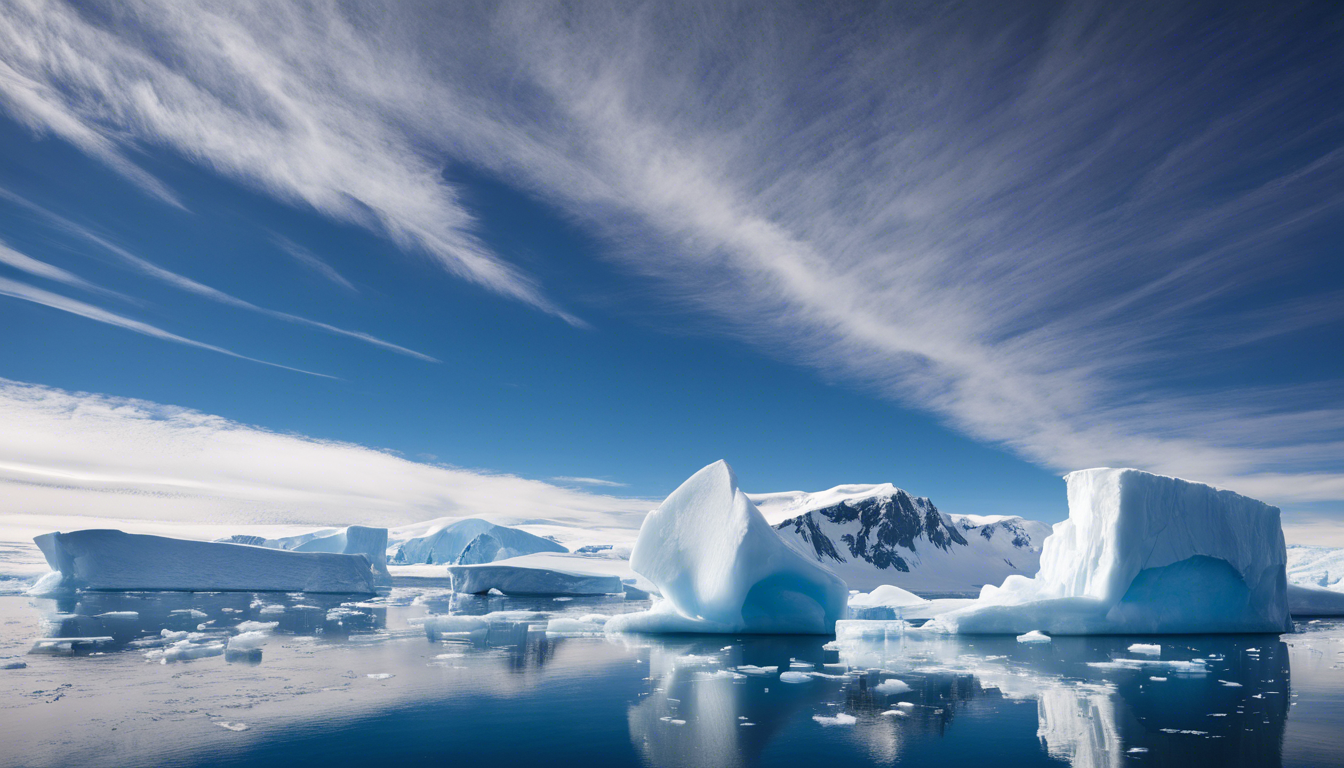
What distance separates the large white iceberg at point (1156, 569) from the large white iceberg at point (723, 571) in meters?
4.09

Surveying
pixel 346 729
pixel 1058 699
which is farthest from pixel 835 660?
pixel 346 729

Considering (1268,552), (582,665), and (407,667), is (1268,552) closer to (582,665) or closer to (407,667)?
(582,665)

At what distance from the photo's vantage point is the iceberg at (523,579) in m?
35.0

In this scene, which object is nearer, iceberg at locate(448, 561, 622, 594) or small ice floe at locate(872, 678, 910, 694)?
small ice floe at locate(872, 678, 910, 694)

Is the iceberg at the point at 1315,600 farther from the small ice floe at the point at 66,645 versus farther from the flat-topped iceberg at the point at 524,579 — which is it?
the small ice floe at the point at 66,645

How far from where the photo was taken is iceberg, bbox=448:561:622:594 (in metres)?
35.0

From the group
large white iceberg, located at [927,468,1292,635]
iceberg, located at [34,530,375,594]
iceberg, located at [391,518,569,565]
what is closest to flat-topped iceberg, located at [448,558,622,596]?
iceberg, located at [34,530,375,594]

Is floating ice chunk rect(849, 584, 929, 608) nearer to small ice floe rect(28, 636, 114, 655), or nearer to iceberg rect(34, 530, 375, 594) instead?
iceberg rect(34, 530, 375, 594)

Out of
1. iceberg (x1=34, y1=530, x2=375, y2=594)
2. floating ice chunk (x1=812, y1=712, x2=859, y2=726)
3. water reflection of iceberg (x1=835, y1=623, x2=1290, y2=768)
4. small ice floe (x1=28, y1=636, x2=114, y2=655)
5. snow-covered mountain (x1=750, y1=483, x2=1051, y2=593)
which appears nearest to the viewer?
water reflection of iceberg (x1=835, y1=623, x2=1290, y2=768)

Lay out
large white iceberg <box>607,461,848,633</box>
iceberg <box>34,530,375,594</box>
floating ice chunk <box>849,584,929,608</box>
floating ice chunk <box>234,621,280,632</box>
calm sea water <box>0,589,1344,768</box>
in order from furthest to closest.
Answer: floating ice chunk <box>849,584,929,608</box> < iceberg <box>34,530,375,594</box> < floating ice chunk <box>234,621,280,632</box> < large white iceberg <box>607,461,848,633</box> < calm sea water <box>0,589,1344,768</box>

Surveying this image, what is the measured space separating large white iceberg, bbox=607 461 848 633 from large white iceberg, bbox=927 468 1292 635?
4.09 meters

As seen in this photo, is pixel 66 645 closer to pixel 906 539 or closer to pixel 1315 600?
pixel 1315 600

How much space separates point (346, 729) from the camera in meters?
6.52

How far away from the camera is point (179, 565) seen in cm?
2822
